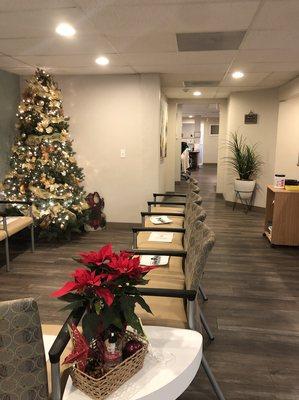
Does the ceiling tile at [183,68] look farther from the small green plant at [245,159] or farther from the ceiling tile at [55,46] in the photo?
the small green plant at [245,159]

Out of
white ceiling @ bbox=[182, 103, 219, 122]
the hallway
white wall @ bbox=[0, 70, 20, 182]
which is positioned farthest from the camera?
white ceiling @ bbox=[182, 103, 219, 122]

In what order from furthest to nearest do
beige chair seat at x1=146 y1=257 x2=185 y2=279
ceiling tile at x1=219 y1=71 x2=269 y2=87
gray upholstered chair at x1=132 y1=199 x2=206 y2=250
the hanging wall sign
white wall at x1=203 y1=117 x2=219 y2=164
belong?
white wall at x1=203 y1=117 x2=219 y2=164 → the hanging wall sign → ceiling tile at x1=219 y1=71 x2=269 y2=87 → gray upholstered chair at x1=132 y1=199 x2=206 y2=250 → beige chair seat at x1=146 y1=257 x2=185 y2=279

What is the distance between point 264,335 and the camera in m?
2.62

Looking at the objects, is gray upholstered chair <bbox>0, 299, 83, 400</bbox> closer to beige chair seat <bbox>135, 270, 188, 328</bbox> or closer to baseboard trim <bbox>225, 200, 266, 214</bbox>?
beige chair seat <bbox>135, 270, 188, 328</bbox>

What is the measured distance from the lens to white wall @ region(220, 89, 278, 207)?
659 cm

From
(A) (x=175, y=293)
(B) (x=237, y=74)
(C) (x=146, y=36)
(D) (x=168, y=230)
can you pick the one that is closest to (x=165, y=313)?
(A) (x=175, y=293)

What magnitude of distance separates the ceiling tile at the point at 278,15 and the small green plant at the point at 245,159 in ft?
13.2

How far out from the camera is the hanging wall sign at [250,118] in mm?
6832

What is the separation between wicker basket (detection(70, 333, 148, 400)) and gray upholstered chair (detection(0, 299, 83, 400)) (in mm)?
73

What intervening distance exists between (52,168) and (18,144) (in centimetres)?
59

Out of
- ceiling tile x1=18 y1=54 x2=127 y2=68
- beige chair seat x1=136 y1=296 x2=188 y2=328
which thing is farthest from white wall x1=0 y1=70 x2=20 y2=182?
beige chair seat x1=136 y1=296 x2=188 y2=328

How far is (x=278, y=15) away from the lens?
2547 millimetres

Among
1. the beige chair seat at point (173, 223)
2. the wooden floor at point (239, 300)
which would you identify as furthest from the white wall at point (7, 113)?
the beige chair seat at point (173, 223)

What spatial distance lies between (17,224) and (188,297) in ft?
9.78
